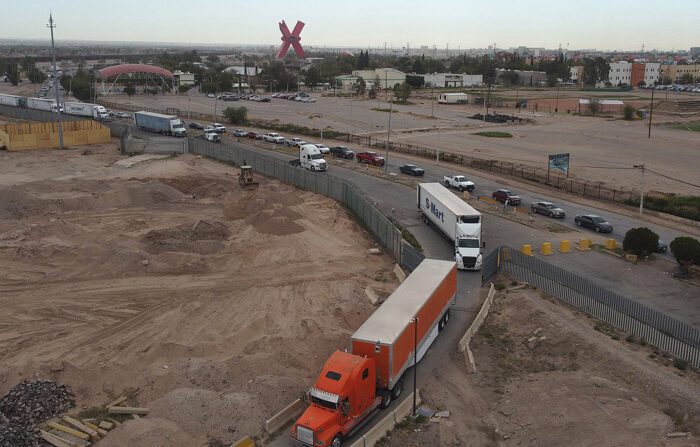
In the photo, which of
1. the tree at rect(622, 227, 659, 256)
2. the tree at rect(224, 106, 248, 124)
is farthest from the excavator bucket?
the tree at rect(224, 106, 248, 124)

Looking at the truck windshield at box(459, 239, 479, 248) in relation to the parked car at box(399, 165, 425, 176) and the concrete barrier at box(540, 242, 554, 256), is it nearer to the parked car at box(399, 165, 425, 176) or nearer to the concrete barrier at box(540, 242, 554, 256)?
the concrete barrier at box(540, 242, 554, 256)

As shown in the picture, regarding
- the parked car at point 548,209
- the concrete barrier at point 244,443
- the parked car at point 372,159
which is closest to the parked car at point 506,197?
the parked car at point 548,209

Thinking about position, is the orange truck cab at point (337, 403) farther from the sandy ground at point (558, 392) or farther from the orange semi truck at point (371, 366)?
the sandy ground at point (558, 392)

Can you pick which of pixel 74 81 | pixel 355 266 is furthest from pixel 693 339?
pixel 74 81

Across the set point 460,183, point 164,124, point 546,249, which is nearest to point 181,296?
point 546,249

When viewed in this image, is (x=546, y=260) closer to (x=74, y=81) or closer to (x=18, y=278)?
(x=18, y=278)

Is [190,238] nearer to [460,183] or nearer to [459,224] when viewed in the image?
[459,224]
